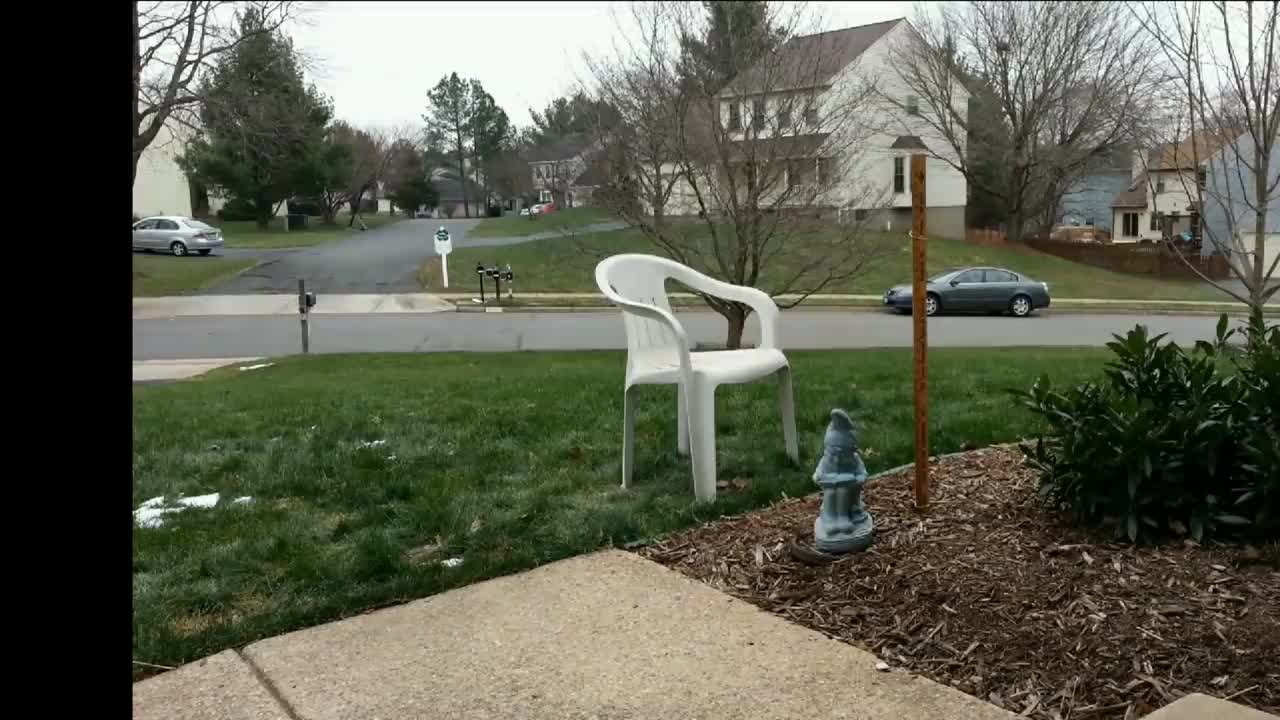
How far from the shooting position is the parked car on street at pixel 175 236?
34406mm

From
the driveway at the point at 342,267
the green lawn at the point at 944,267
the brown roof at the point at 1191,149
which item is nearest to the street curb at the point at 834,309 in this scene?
the green lawn at the point at 944,267

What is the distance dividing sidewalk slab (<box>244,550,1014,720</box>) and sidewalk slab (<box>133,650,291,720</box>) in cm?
6

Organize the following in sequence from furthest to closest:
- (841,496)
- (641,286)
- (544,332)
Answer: (544,332) → (641,286) → (841,496)

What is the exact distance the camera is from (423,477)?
4.83m

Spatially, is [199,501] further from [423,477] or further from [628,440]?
[628,440]

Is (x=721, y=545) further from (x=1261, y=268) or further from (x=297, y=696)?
(x=1261, y=268)

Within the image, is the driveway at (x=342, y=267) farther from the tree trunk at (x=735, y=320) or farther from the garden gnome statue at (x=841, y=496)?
the garden gnome statue at (x=841, y=496)

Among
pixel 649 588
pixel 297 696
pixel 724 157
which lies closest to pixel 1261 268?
pixel 649 588

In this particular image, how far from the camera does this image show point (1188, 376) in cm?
365

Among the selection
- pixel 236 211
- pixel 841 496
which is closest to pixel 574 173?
pixel 841 496

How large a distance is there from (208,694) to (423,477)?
2133mm

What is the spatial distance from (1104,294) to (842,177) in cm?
2117

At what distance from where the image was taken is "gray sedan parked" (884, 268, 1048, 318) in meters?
24.0
